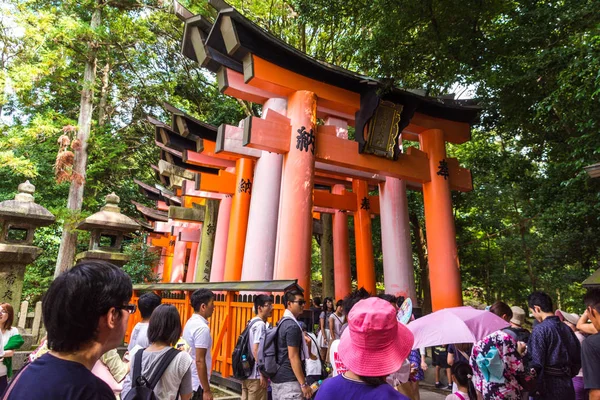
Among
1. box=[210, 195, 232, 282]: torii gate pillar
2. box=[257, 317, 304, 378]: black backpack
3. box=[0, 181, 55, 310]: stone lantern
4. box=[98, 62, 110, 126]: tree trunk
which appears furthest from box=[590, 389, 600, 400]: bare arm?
box=[98, 62, 110, 126]: tree trunk

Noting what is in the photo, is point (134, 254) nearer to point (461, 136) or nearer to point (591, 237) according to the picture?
point (461, 136)

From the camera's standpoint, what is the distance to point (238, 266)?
11633 millimetres

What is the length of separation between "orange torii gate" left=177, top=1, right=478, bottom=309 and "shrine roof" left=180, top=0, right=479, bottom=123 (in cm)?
2

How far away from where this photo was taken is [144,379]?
93.4 inches

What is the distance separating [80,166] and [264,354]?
1364 centimetres

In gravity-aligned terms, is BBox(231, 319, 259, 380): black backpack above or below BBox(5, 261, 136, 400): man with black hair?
below

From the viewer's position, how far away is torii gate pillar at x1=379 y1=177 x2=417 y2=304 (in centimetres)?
1090

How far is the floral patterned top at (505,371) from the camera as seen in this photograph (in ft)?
9.92

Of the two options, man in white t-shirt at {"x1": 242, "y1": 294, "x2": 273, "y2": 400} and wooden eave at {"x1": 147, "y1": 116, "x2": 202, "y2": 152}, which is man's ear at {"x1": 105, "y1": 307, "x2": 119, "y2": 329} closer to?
man in white t-shirt at {"x1": 242, "y1": 294, "x2": 273, "y2": 400}

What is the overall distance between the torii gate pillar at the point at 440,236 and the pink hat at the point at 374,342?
827 cm

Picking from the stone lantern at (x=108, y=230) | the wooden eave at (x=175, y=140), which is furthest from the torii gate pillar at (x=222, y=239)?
the stone lantern at (x=108, y=230)

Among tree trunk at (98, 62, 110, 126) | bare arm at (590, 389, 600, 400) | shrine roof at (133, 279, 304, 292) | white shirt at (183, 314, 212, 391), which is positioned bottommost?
bare arm at (590, 389, 600, 400)

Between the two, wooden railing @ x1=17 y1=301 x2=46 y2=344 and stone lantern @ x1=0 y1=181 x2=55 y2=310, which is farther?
wooden railing @ x1=17 y1=301 x2=46 y2=344

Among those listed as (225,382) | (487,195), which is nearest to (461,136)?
(487,195)
